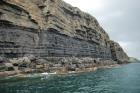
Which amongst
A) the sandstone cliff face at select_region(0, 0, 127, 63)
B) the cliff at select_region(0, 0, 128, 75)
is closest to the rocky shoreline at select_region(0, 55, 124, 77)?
the cliff at select_region(0, 0, 128, 75)

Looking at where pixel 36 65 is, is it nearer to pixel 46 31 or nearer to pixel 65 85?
pixel 46 31

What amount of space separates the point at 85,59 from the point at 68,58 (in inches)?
601

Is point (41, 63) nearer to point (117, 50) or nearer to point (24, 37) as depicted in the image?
point (24, 37)

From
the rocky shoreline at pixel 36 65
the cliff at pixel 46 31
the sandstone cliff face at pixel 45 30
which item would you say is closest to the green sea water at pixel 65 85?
the rocky shoreline at pixel 36 65

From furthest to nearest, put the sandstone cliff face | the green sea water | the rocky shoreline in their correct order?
1. the sandstone cliff face
2. the rocky shoreline
3. the green sea water

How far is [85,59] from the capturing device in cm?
11994

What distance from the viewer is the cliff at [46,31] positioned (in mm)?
80500

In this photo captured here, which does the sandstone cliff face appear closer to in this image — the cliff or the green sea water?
the cliff

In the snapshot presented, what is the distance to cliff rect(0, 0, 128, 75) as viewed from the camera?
264 ft

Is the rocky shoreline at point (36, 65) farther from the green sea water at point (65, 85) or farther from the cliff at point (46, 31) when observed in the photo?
the green sea water at point (65, 85)

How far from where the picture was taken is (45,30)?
3846 inches

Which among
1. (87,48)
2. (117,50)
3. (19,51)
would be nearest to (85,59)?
(87,48)

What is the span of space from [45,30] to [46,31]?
1.84 feet

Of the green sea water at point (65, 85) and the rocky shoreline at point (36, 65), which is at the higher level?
the rocky shoreline at point (36, 65)
